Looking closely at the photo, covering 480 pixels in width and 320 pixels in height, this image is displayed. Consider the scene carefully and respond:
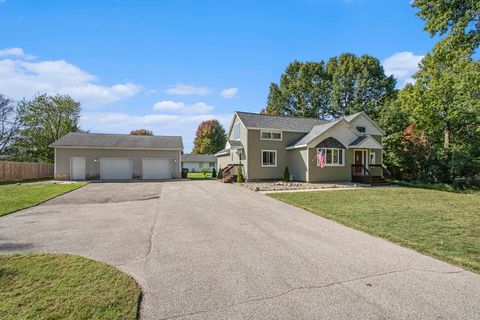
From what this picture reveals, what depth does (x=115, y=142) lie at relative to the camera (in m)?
24.5

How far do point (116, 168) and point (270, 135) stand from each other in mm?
15050

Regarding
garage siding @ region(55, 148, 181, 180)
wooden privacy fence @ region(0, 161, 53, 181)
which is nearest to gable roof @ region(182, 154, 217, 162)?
wooden privacy fence @ region(0, 161, 53, 181)

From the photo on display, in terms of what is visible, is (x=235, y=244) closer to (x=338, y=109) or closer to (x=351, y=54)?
(x=338, y=109)

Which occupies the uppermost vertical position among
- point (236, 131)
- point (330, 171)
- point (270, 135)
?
point (236, 131)

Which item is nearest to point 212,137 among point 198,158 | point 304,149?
point 198,158

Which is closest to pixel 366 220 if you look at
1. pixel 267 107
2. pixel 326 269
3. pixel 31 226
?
pixel 326 269

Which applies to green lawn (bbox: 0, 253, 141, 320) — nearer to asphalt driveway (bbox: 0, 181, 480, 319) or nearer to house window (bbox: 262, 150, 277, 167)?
asphalt driveway (bbox: 0, 181, 480, 319)

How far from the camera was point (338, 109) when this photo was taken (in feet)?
119

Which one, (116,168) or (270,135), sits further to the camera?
(116,168)

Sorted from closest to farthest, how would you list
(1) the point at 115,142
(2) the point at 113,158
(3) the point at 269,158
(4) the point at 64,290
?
(4) the point at 64,290 → (3) the point at 269,158 → (2) the point at 113,158 → (1) the point at 115,142

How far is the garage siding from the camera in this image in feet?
Answer: 74.2

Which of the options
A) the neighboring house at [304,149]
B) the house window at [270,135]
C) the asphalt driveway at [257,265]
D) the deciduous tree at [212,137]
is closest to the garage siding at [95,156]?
the neighboring house at [304,149]

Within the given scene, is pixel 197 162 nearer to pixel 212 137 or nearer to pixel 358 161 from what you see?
pixel 212 137

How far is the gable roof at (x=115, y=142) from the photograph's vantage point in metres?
23.2
